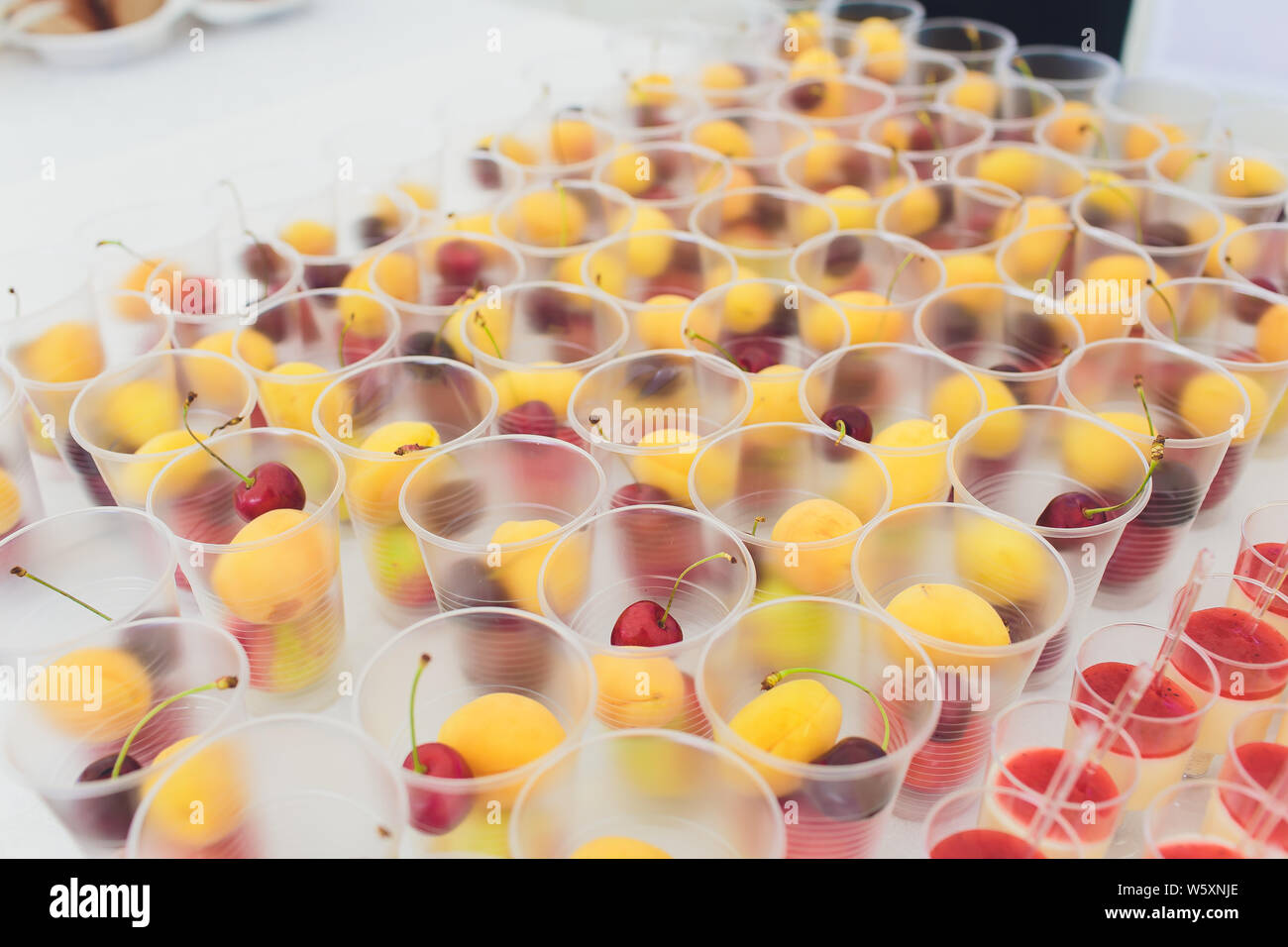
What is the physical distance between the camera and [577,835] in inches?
34.7

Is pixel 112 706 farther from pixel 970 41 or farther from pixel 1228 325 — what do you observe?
pixel 970 41

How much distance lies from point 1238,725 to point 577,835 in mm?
551

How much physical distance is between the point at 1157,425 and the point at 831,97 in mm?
1041

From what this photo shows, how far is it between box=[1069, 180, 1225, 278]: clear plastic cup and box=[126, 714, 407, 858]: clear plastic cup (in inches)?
51.1

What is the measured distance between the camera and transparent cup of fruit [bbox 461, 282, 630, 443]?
1308 millimetres

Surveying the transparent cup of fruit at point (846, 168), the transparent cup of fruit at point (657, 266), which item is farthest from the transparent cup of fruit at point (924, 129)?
the transparent cup of fruit at point (657, 266)

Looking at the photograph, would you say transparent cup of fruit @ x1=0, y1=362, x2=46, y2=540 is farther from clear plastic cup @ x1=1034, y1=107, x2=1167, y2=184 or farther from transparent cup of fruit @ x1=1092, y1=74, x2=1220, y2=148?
transparent cup of fruit @ x1=1092, y1=74, x2=1220, y2=148

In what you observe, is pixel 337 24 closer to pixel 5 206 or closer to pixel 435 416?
pixel 5 206

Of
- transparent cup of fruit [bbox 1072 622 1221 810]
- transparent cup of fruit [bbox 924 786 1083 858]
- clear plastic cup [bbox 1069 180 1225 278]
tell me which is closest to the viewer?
transparent cup of fruit [bbox 924 786 1083 858]

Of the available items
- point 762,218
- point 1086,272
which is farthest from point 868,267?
point 1086,272

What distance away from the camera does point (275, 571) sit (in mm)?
1052

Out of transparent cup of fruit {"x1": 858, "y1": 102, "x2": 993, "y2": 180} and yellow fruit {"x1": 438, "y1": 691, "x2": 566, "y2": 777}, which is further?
transparent cup of fruit {"x1": 858, "y1": 102, "x2": 993, "y2": 180}

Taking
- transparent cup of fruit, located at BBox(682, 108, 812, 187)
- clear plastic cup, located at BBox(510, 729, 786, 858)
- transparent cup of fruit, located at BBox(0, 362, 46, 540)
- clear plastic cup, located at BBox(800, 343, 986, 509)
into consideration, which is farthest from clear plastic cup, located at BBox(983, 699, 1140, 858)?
transparent cup of fruit, located at BBox(682, 108, 812, 187)
